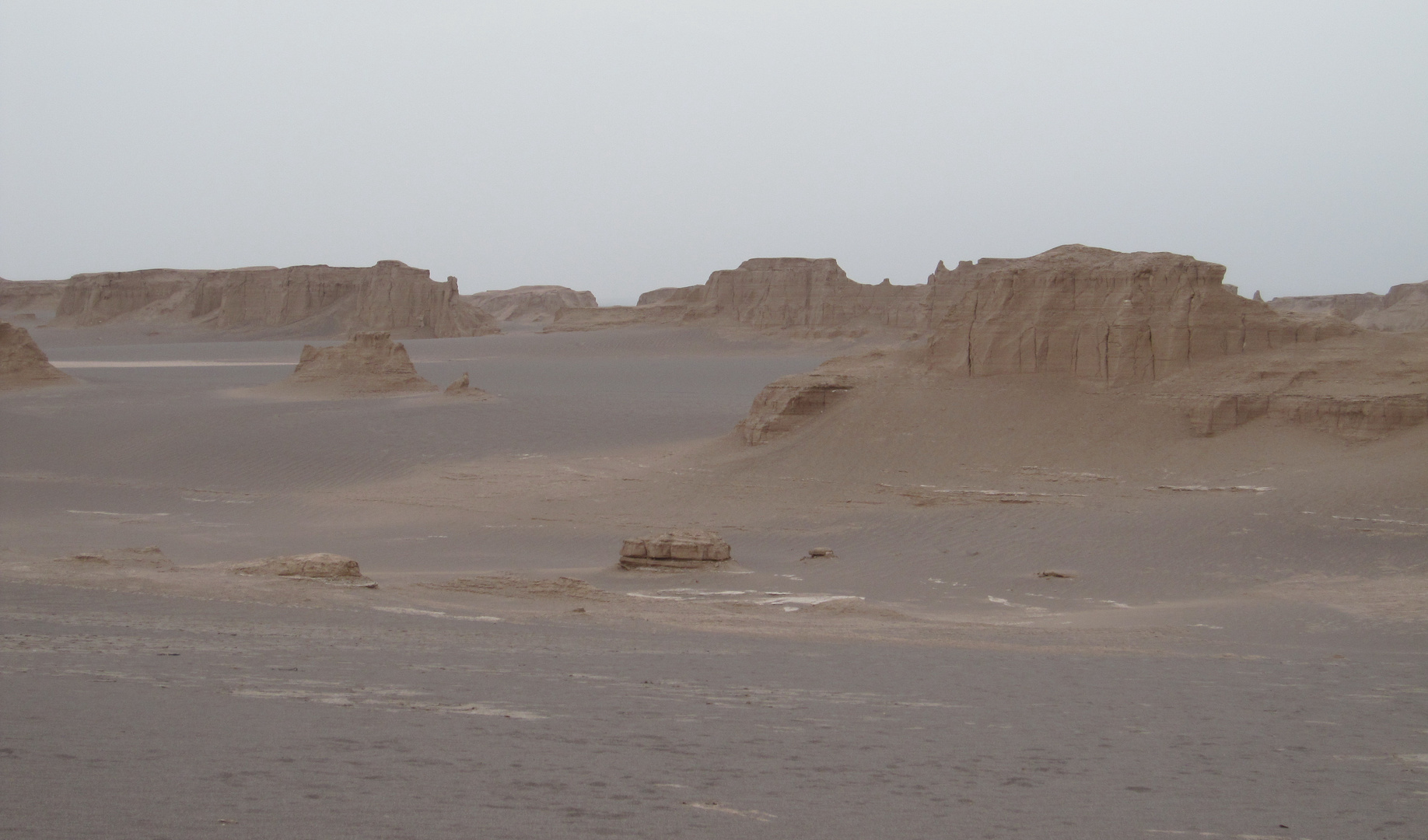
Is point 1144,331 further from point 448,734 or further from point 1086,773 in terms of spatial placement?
point 448,734

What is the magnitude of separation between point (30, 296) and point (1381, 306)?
111 metres

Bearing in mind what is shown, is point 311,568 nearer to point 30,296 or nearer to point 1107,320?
point 1107,320

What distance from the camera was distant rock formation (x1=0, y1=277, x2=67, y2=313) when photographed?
10350cm

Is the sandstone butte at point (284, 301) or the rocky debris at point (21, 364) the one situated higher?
the sandstone butte at point (284, 301)

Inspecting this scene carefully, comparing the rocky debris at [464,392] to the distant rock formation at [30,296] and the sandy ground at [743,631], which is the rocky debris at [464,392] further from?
the distant rock formation at [30,296]

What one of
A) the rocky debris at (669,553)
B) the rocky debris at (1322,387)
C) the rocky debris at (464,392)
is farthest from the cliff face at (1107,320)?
the rocky debris at (464,392)

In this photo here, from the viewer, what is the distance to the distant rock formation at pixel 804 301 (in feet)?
230

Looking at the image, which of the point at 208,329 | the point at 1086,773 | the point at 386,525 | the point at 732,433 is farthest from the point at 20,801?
the point at 208,329

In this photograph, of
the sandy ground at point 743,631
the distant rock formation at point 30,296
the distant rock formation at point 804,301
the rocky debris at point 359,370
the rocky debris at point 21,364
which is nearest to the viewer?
the sandy ground at point 743,631

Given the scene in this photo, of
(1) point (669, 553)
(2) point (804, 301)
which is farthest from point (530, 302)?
(1) point (669, 553)

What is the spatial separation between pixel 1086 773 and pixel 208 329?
8596 centimetres

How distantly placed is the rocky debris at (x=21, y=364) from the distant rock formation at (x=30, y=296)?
74322mm

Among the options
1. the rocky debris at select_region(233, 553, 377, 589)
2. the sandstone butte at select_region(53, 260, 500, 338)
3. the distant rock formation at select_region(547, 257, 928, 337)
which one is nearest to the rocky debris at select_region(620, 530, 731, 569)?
the rocky debris at select_region(233, 553, 377, 589)

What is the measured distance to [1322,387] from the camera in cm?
2005
